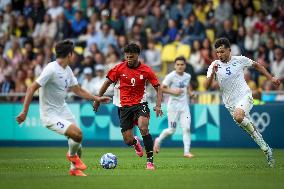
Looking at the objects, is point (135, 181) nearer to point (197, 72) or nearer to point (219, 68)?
point (219, 68)

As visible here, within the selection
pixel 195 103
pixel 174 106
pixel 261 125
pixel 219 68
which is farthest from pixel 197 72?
pixel 219 68

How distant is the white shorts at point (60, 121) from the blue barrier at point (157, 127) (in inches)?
458

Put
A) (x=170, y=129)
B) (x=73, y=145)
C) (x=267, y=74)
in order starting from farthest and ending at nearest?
(x=170, y=129), (x=267, y=74), (x=73, y=145)

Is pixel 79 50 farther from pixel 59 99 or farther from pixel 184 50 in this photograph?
pixel 59 99

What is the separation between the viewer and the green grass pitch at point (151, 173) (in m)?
12.2

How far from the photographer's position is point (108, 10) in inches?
1203

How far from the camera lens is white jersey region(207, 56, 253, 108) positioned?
1678cm

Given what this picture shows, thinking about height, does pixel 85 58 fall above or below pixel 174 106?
above

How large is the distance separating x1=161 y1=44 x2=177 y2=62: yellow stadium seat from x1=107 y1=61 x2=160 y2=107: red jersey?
36.4 feet

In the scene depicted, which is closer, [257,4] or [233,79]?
[233,79]

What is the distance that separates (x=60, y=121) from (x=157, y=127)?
40.3 ft

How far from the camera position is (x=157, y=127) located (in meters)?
26.0

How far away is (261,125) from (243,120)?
29.0 feet

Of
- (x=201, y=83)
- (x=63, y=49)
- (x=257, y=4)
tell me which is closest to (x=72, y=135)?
(x=63, y=49)
